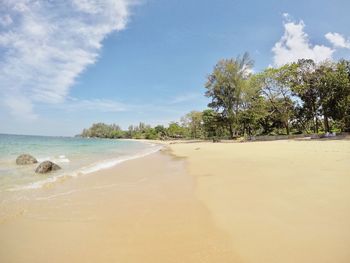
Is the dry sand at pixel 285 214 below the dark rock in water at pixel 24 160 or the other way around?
below

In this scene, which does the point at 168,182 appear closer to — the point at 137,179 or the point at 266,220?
the point at 137,179

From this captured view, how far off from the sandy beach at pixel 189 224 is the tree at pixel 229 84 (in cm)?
3611

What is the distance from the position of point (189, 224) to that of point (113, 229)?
127cm

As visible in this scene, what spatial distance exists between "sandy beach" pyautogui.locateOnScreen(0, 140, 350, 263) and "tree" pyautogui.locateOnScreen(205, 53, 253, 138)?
3611cm

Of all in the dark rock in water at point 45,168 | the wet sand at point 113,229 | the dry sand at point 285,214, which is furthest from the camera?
the dark rock in water at point 45,168

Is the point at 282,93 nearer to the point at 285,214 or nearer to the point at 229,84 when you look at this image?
the point at 229,84

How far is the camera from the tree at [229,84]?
136 ft

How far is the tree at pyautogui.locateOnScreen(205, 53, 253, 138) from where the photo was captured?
1628 inches

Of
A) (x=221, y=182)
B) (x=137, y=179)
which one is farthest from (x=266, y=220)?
(x=137, y=179)

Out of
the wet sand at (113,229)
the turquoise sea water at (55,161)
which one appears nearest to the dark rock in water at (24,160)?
the turquoise sea water at (55,161)

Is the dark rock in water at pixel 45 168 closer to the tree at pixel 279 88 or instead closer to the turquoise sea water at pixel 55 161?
the turquoise sea water at pixel 55 161

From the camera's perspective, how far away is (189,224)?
4008mm

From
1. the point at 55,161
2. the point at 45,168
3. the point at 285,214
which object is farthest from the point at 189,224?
the point at 55,161

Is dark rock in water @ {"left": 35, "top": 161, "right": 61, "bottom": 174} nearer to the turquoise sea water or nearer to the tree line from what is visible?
the turquoise sea water
